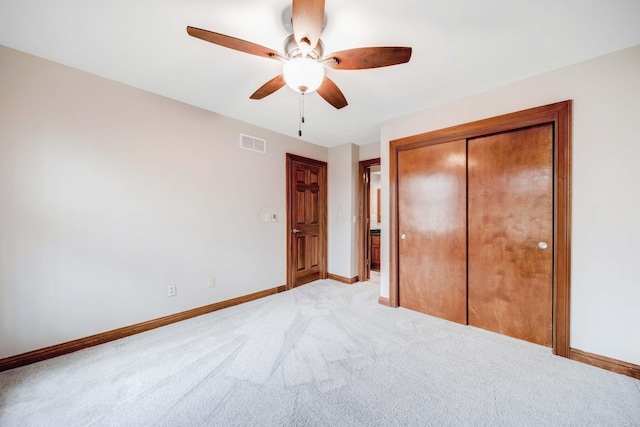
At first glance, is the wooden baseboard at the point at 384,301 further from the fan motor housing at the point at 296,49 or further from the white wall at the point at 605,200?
the fan motor housing at the point at 296,49

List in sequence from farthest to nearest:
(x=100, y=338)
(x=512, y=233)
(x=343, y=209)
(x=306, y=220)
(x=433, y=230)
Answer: (x=343, y=209) < (x=306, y=220) < (x=433, y=230) < (x=512, y=233) < (x=100, y=338)

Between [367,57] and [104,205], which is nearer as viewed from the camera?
[367,57]

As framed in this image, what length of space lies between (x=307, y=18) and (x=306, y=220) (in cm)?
302

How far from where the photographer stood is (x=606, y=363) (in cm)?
180

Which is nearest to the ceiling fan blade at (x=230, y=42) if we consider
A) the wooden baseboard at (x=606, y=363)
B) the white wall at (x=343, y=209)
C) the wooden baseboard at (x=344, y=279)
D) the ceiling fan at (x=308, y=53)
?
the ceiling fan at (x=308, y=53)

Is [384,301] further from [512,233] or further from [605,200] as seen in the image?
[605,200]

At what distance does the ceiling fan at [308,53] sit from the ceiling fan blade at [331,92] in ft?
0.62

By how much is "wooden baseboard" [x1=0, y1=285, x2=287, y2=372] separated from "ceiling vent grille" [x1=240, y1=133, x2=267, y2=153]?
6.56 feet

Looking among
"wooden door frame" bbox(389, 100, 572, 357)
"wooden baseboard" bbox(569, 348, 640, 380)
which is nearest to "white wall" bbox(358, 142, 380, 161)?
"wooden door frame" bbox(389, 100, 572, 357)

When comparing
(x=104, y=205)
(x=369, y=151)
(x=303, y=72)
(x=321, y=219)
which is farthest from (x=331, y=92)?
(x=321, y=219)

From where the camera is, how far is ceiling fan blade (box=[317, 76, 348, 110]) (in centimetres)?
177

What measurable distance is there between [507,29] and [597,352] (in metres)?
2.47

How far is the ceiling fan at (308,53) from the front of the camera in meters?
1.20

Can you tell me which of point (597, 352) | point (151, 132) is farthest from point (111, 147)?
point (597, 352)
